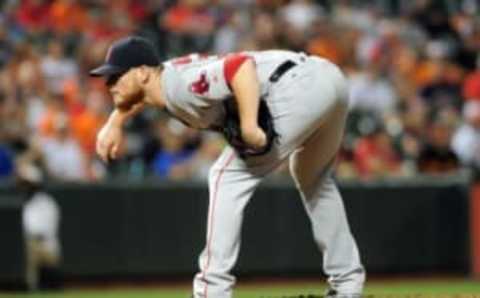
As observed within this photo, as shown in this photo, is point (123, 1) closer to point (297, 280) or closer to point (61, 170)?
point (61, 170)

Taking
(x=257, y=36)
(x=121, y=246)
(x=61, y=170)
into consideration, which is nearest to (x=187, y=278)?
(x=121, y=246)

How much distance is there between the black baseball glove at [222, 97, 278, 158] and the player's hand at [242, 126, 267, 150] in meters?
0.08

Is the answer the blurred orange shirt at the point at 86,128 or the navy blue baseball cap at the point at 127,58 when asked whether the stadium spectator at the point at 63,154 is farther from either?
the navy blue baseball cap at the point at 127,58

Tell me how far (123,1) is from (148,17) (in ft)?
1.04

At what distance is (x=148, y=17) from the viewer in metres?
15.1

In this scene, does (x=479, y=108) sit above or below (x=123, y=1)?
below

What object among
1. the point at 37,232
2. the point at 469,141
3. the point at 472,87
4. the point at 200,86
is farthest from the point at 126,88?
the point at 472,87

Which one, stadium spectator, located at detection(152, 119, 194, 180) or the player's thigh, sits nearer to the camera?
the player's thigh

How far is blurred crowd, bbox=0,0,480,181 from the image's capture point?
13.2m

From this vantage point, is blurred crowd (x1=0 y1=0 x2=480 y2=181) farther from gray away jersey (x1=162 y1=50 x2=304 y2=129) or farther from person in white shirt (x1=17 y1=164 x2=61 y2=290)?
gray away jersey (x1=162 y1=50 x2=304 y2=129)

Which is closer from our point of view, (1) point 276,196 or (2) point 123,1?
(1) point 276,196

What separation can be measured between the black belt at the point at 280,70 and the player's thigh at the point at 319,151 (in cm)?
34

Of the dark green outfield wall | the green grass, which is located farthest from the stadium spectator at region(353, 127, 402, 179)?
the green grass

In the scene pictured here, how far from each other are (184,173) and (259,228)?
2.88 ft
